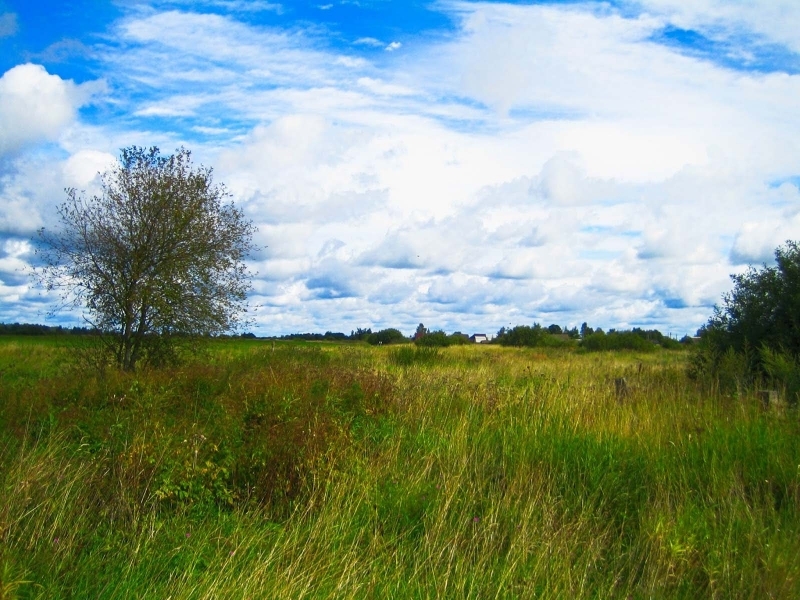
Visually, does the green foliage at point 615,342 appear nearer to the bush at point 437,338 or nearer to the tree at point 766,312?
the bush at point 437,338

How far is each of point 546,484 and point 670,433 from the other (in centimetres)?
209

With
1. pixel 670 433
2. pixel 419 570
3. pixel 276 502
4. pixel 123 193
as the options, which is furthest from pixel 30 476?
pixel 123 193

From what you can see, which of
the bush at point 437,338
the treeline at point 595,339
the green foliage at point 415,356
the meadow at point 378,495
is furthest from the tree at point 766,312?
the treeline at point 595,339

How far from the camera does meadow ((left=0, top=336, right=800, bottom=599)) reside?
507cm

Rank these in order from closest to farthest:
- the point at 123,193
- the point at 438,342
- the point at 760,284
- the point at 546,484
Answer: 1. the point at 546,484
2. the point at 760,284
3. the point at 123,193
4. the point at 438,342

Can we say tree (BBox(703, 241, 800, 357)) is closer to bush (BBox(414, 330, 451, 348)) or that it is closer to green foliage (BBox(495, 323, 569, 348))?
bush (BBox(414, 330, 451, 348))

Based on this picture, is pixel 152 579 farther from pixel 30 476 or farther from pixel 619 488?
pixel 619 488

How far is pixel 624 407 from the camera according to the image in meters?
9.74

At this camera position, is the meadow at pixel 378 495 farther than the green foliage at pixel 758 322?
No

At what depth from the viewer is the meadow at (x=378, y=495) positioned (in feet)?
16.6

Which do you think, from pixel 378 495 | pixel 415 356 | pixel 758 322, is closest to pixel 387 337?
pixel 415 356

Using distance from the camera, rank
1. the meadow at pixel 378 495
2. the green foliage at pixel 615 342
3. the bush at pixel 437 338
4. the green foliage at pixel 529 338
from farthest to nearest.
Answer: the green foliage at pixel 529 338 → the green foliage at pixel 615 342 → the bush at pixel 437 338 → the meadow at pixel 378 495

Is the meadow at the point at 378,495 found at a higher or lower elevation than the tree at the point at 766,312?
lower

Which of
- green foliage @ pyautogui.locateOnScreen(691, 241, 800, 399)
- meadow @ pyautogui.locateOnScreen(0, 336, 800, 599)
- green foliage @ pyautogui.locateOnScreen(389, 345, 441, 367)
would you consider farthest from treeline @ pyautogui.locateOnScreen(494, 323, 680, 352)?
meadow @ pyautogui.locateOnScreen(0, 336, 800, 599)
